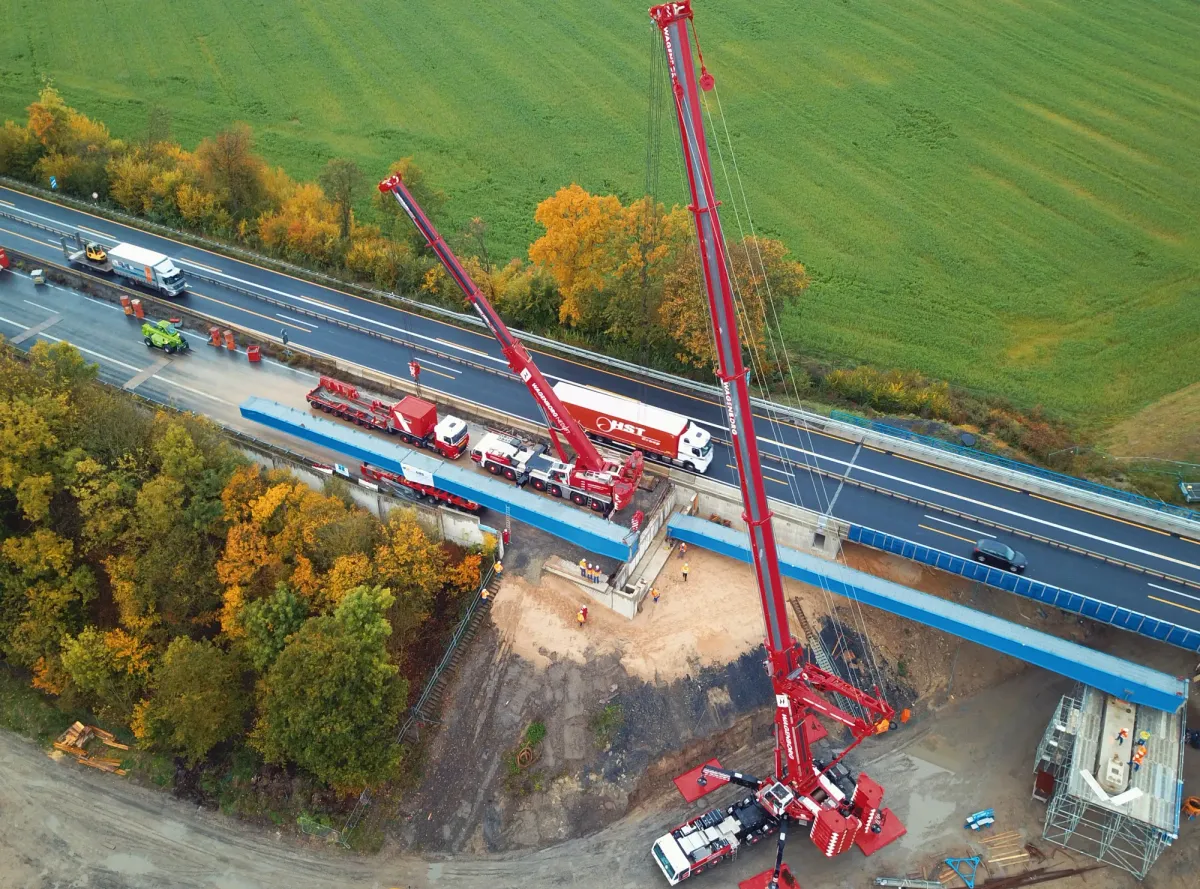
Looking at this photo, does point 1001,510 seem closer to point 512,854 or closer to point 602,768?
point 602,768

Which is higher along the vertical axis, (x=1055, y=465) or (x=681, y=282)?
(x=681, y=282)

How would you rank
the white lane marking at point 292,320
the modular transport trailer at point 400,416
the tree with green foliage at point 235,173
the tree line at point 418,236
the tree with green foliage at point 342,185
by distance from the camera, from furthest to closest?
the tree with green foliage at point 235,173
the tree with green foliage at point 342,185
the white lane marking at point 292,320
the tree line at point 418,236
the modular transport trailer at point 400,416

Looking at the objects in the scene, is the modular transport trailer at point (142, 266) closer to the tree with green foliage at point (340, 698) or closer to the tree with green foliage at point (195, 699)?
the tree with green foliage at point (195, 699)

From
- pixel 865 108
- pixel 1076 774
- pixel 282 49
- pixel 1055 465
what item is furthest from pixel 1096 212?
pixel 282 49

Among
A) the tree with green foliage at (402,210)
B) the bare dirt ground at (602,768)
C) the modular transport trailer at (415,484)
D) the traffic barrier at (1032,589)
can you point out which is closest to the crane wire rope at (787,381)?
the bare dirt ground at (602,768)

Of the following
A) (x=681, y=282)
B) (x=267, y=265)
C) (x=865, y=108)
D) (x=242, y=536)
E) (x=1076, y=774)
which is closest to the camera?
(x=1076, y=774)

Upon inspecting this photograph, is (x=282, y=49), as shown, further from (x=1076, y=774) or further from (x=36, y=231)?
(x=1076, y=774)

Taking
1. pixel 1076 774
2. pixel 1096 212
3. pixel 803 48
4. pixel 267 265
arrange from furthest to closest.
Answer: pixel 803 48
pixel 1096 212
pixel 267 265
pixel 1076 774
